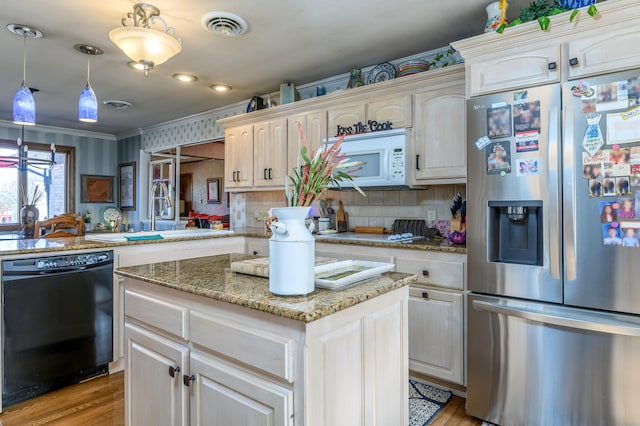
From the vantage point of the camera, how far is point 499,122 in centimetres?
199

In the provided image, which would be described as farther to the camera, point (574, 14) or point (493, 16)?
point (493, 16)

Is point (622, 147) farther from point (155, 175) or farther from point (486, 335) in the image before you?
point (155, 175)

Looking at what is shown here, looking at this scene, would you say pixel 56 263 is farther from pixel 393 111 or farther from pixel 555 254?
pixel 555 254

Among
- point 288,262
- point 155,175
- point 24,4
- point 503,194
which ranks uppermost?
point 24,4

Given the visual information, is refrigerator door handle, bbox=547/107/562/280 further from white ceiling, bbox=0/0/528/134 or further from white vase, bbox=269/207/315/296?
white vase, bbox=269/207/315/296

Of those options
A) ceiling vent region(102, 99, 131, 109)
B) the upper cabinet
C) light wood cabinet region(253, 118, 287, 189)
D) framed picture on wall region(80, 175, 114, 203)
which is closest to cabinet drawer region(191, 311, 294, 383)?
the upper cabinet

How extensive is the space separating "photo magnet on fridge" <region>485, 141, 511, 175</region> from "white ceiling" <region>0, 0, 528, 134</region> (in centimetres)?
101

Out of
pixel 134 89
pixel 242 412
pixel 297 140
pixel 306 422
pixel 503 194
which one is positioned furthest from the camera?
pixel 134 89

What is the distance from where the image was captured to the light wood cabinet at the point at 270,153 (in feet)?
12.1

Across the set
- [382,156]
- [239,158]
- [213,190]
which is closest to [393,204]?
[382,156]

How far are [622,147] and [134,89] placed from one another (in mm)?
4302

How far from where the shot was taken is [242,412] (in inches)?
45.1

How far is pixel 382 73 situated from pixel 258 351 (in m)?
2.69

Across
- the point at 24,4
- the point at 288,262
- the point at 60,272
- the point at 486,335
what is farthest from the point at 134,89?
the point at 486,335
